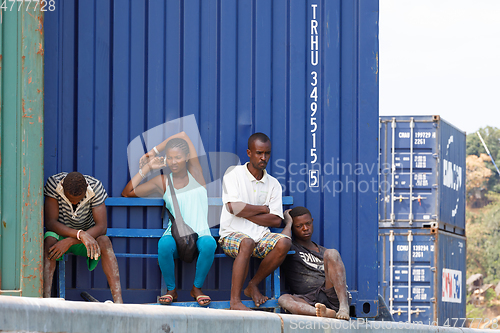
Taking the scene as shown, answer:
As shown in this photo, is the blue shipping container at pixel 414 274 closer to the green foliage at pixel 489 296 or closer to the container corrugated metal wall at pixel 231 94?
the container corrugated metal wall at pixel 231 94

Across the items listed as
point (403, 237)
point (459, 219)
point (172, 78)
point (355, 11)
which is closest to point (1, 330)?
point (172, 78)

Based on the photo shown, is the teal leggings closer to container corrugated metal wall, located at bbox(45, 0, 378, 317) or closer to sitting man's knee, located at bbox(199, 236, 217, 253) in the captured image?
sitting man's knee, located at bbox(199, 236, 217, 253)

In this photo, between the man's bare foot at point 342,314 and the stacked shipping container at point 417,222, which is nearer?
the man's bare foot at point 342,314

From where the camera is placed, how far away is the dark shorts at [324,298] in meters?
4.43

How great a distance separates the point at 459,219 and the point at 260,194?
8.62 metres

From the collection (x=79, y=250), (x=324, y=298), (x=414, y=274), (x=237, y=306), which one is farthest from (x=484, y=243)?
(x=79, y=250)

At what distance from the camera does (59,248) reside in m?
4.18

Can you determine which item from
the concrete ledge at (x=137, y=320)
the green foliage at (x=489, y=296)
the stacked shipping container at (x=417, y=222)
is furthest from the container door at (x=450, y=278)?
the green foliage at (x=489, y=296)

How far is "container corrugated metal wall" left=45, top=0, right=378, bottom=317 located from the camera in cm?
489

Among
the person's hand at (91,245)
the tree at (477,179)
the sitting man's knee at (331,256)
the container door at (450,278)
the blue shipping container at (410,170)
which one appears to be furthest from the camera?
the tree at (477,179)

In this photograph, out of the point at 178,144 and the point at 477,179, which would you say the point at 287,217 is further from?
the point at 477,179

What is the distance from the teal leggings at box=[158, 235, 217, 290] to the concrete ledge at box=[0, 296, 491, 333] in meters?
0.70

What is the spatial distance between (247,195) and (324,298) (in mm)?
1033

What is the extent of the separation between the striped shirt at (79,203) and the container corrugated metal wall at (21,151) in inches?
13.0
